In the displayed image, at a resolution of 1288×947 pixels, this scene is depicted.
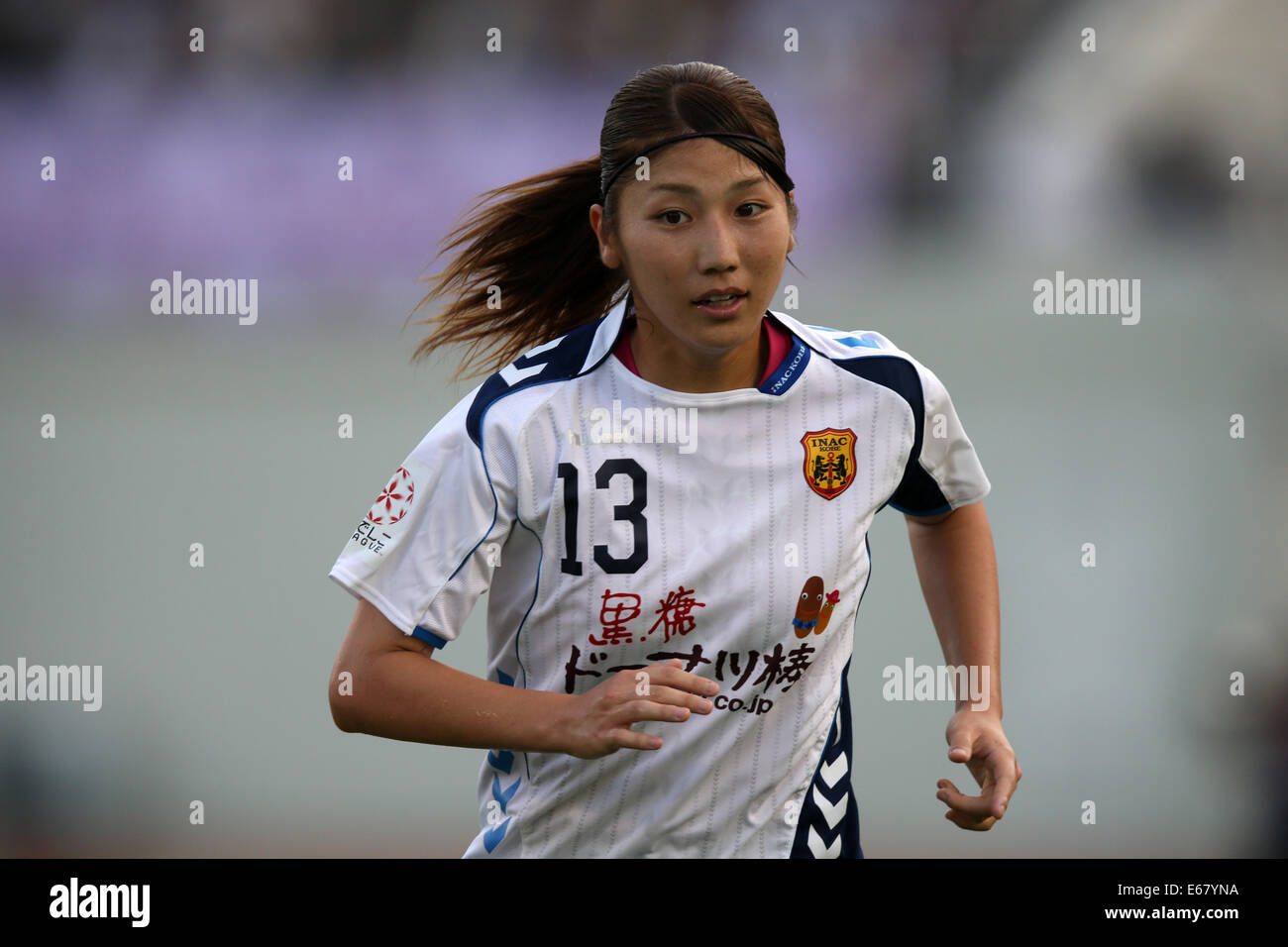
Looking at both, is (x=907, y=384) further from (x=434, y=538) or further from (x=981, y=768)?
(x=434, y=538)

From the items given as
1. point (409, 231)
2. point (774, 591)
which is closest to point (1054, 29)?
point (409, 231)

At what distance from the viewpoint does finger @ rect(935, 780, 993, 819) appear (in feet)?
6.20

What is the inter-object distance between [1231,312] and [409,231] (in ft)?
10.4

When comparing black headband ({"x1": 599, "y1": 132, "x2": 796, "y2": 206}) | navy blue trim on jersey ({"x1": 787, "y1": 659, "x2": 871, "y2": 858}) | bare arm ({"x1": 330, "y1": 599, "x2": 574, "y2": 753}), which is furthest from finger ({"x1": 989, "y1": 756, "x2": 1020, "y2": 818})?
black headband ({"x1": 599, "y1": 132, "x2": 796, "y2": 206})

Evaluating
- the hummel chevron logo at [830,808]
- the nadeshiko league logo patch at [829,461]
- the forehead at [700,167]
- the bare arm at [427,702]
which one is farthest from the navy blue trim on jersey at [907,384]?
the bare arm at [427,702]

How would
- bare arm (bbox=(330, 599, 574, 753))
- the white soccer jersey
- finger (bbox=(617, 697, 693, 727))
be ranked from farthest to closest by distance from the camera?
1. the white soccer jersey
2. bare arm (bbox=(330, 599, 574, 753))
3. finger (bbox=(617, 697, 693, 727))

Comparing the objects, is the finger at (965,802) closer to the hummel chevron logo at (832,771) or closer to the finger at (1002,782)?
the finger at (1002,782)

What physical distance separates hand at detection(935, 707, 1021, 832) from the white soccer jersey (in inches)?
8.3

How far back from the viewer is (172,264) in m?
4.84

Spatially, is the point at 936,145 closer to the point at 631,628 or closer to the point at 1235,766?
the point at 1235,766

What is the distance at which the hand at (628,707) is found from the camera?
1665 mm

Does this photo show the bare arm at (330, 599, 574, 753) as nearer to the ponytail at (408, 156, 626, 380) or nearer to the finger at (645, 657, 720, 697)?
the finger at (645, 657, 720, 697)

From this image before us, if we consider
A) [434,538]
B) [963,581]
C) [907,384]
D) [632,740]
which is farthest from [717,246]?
[963,581]

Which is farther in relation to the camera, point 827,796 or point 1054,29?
point 1054,29
